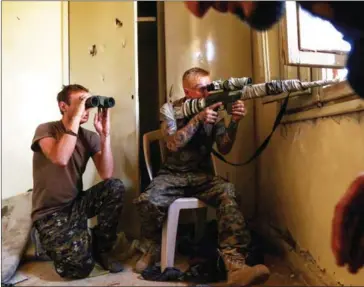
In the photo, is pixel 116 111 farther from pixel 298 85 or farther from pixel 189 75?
pixel 298 85

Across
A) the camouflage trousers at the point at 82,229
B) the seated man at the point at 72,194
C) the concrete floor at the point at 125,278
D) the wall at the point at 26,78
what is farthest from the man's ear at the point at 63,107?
the concrete floor at the point at 125,278

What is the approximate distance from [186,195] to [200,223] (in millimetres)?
117

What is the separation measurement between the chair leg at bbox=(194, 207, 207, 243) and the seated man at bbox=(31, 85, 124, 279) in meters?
0.26

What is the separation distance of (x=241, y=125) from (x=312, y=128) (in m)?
0.33

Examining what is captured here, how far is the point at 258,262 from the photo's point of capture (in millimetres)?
1007

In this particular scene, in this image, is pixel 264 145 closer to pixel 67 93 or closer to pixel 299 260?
pixel 299 260

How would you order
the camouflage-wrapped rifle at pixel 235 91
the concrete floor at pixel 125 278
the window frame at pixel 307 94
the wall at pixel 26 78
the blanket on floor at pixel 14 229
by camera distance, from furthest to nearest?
the wall at pixel 26 78 < the blanket on floor at pixel 14 229 < the concrete floor at pixel 125 278 < the camouflage-wrapped rifle at pixel 235 91 < the window frame at pixel 307 94

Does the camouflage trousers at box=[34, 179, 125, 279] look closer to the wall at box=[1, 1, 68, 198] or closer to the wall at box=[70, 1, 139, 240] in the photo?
the wall at box=[70, 1, 139, 240]

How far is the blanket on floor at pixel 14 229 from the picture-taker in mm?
1086

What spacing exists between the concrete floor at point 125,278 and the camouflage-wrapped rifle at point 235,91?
471 millimetres

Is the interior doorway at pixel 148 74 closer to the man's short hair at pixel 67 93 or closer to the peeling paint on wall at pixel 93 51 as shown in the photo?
the peeling paint on wall at pixel 93 51

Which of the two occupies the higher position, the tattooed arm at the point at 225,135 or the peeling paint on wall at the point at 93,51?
the peeling paint on wall at the point at 93,51

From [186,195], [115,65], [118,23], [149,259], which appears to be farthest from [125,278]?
[118,23]

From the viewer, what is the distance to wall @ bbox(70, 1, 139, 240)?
1.26 metres
